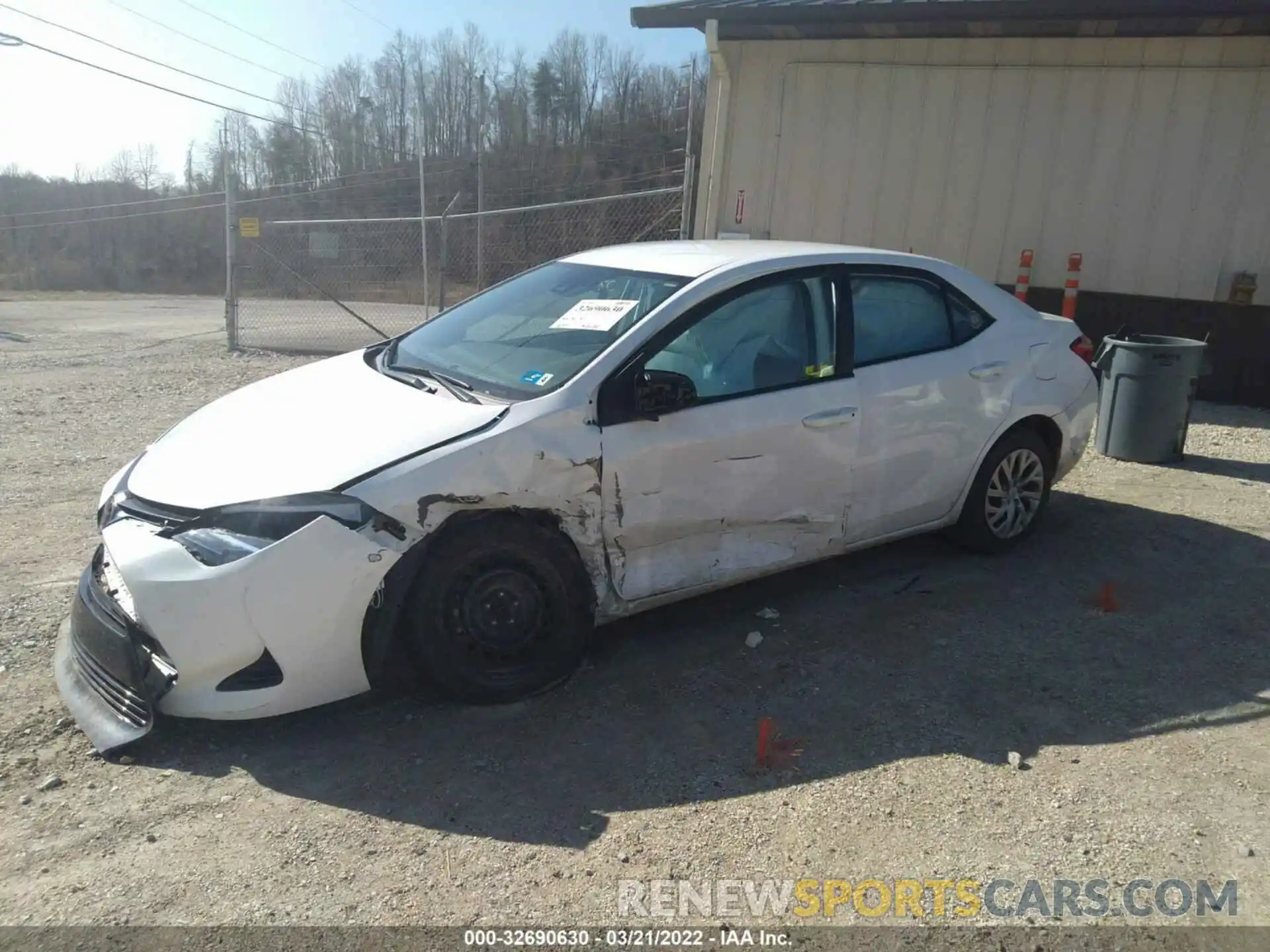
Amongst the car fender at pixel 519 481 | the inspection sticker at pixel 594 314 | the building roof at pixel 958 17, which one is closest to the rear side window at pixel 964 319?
the inspection sticker at pixel 594 314

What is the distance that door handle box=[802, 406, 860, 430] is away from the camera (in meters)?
4.14

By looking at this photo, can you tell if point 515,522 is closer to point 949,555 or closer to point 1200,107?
point 949,555

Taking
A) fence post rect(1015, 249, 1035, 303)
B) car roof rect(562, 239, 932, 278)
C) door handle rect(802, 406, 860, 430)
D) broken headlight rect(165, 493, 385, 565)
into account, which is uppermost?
fence post rect(1015, 249, 1035, 303)

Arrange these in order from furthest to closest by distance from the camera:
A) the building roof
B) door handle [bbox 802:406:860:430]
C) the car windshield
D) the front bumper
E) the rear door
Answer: the building roof → the rear door → door handle [bbox 802:406:860:430] → the car windshield → the front bumper

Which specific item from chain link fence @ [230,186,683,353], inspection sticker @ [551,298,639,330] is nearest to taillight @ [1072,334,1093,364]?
inspection sticker @ [551,298,639,330]

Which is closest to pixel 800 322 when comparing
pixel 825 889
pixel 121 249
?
pixel 825 889

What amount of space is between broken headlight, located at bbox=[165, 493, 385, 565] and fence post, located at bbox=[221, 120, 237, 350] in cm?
1033

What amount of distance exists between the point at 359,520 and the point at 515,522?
1.84 ft

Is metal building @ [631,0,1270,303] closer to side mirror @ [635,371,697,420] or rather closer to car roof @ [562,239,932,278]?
car roof @ [562,239,932,278]

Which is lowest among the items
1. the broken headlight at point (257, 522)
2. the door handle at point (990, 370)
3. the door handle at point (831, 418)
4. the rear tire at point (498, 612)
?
the rear tire at point (498, 612)

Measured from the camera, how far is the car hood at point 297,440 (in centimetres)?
326

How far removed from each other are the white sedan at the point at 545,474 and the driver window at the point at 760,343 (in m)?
0.01

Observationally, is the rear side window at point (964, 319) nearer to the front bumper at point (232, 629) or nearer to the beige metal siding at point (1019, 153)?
the front bumper at point (232, 629)

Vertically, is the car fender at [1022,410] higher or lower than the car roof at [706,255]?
lower
